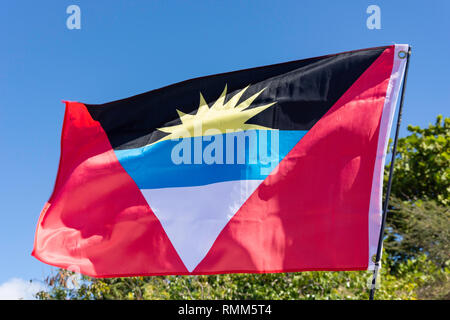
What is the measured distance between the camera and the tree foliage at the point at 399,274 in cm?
1098

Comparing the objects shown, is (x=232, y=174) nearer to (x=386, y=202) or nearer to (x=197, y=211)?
(x=197, y=211)

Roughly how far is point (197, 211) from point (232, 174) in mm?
547

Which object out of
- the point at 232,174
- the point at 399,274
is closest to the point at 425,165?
the point at 399,274

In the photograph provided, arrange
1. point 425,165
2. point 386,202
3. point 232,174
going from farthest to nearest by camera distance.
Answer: point 425,165
point 232,174
point 386,202

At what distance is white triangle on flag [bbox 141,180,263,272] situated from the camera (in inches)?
216

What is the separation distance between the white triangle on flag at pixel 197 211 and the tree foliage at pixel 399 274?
5.82 meters

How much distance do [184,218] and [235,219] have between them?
1.90 feet

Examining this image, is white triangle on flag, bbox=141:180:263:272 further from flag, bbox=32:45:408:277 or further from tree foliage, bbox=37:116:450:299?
tree foliage, bbox=37:116:450:299

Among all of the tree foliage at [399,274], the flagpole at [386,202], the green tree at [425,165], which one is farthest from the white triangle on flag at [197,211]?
the green tree at [425,165]

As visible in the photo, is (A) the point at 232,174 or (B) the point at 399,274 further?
(B) the point at 399,274

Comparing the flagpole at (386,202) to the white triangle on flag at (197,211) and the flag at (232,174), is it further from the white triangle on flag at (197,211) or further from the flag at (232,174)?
the white triangle on flag at (197,211)

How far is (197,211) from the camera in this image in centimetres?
566

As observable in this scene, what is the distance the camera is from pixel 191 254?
547 cm
